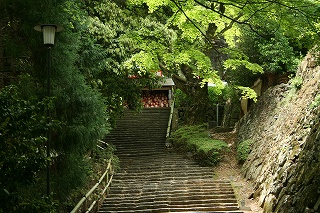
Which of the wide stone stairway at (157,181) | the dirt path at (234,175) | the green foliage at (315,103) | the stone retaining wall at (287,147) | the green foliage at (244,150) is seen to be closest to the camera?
the stone retaining wall at (287,147)

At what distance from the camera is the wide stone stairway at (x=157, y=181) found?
1101cm

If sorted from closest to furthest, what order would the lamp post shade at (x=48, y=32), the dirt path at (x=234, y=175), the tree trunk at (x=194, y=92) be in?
the lamp post shade at (x=48, y=32) < the dirt path at (x=234, y=175) < the tree trunk at (x=194, y=92)

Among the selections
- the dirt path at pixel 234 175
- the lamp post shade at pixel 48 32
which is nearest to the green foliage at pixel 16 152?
the lamp post shade at pixel 48 32

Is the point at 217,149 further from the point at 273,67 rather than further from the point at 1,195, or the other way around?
the point at 1,195

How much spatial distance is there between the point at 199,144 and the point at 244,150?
2.26 m

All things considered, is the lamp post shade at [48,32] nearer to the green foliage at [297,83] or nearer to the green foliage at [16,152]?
the green foliage at [16,152]

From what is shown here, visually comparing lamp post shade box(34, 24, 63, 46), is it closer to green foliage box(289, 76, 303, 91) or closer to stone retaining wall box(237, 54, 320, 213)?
stone retaining wall box(237, 54, 320, 213)

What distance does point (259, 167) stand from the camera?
38.0 ft

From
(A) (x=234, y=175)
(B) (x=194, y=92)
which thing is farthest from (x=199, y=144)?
(B) (x=194, y=92)

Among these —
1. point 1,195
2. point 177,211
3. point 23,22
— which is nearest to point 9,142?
point 1,195

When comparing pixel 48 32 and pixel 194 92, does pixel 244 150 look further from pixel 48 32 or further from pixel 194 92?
pixel 48 32

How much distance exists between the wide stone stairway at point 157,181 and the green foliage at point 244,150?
3.75 ft

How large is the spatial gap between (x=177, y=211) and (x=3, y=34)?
6112 millimetres

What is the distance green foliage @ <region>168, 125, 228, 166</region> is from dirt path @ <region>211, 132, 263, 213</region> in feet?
1.12
